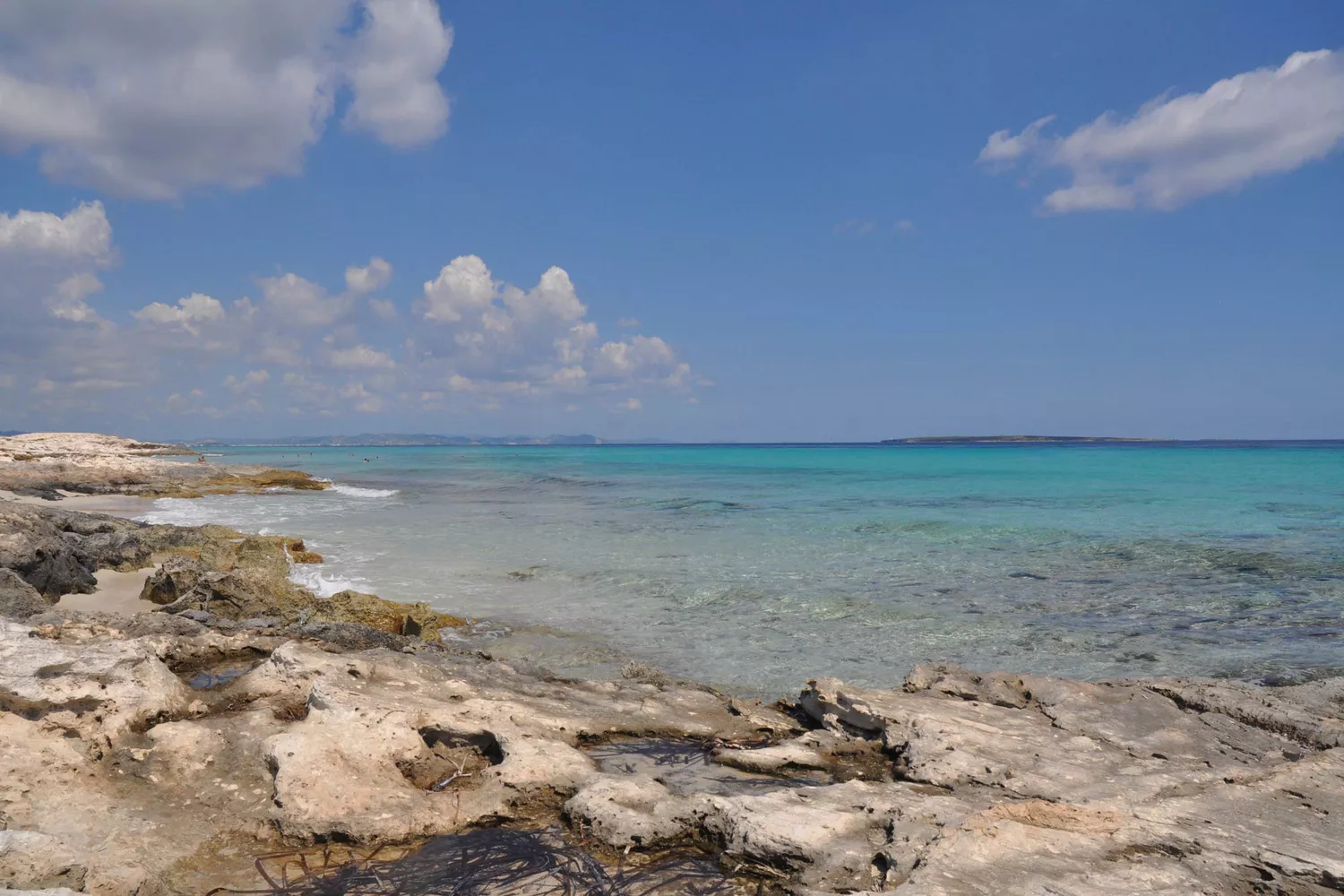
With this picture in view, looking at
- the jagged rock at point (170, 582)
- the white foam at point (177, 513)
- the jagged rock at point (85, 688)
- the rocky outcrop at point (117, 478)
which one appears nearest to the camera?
the jagged rock at point (85, 688)

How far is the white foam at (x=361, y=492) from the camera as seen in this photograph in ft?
118

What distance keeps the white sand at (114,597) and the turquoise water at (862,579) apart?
2.95 metres

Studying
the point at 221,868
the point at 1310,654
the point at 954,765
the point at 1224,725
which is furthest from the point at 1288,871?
the point at 1310,654

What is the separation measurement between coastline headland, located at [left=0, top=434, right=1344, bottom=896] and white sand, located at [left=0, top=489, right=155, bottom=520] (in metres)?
22.2

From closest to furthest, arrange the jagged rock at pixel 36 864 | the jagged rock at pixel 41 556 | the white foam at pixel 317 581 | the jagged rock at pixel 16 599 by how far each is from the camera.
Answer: the jagged rock at pixel 36 864
the jagged rock at pixel 16 599
the jagged rock at pixel 41 556
the white foam at pixel 317 581

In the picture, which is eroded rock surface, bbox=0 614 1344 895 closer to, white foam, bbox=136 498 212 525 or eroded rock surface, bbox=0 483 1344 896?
eroded rock surface, bbox=0 483 1344 896

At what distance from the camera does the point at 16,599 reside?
775 cm

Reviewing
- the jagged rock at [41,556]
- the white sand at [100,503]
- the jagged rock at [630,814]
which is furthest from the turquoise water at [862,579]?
the jagged rock at [630,814]

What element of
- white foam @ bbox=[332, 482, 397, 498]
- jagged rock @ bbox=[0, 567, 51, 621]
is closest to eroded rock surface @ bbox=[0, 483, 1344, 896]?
jagged rock @ bbox=[0, 567, 51, 621]

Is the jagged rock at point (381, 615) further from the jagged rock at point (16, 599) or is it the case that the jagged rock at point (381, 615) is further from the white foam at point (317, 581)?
the jagged rock at point (16, 599)

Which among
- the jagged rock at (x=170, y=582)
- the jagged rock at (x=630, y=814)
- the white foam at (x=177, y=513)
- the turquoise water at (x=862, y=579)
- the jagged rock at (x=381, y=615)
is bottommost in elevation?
the white foam at (x=177, y=513)

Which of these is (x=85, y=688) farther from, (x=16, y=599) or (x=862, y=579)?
(x=862, y=579)

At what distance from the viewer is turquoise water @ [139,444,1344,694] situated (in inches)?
385

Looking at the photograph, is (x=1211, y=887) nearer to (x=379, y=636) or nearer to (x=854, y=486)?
(x=379, y=636)
